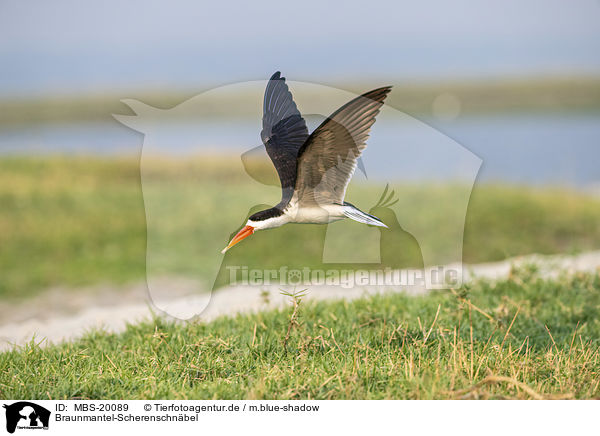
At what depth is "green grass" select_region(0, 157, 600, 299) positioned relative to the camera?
6.11 meters

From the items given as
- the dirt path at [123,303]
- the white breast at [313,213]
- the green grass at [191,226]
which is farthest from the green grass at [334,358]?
the green grass at [191,226]

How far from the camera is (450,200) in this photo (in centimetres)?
733

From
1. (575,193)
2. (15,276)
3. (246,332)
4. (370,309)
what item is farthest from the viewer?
(575,193)

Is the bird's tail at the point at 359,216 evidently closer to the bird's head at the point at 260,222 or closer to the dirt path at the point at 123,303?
the bird's head at the point at 260,222

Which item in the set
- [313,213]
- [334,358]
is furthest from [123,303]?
Answer: [313,213]

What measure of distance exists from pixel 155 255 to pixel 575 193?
5393 mm

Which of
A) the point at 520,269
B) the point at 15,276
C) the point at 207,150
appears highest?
the point at 207,150

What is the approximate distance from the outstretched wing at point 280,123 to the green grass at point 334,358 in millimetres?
771

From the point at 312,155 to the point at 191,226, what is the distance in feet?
14.9

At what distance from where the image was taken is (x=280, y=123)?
2.75m

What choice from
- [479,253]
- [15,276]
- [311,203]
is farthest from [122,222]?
[311,203]

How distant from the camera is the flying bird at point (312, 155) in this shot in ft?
7.68

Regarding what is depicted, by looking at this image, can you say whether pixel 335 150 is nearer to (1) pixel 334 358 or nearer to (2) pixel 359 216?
(2) pixel 359 216
